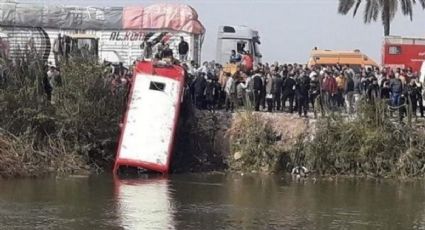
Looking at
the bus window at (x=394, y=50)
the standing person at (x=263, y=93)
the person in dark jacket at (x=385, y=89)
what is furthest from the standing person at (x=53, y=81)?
the bus window at (x=394, y=50)

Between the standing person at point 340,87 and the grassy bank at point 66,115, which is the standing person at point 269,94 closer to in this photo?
the standing person at point 340,87

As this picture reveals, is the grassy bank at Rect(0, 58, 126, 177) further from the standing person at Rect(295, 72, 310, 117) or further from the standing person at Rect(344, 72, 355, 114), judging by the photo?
the standing person at Rect(344, 72, 355, 114)

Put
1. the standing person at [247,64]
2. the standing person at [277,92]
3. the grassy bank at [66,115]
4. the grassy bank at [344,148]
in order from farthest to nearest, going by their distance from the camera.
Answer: the standing person at [247,64] → the standing person at [277,92] → the grassy bank at [344,148] → the grassy bank at [66,115]

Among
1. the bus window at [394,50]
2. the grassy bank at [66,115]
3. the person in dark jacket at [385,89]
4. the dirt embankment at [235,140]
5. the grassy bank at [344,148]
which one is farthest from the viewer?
the bus window at [394,50]

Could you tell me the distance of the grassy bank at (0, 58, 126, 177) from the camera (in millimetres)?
22219

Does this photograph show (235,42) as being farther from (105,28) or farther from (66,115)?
(66,115)

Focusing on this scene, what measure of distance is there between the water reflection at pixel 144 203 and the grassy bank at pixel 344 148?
3.16m

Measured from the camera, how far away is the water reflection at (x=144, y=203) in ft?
47.2

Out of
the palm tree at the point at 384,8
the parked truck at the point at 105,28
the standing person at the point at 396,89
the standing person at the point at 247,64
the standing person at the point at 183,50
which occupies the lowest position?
the standing person at the point at 396,89

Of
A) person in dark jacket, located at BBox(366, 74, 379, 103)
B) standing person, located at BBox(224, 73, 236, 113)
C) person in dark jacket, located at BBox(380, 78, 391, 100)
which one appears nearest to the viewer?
person in dark jacket, located at BBox(366, 74, 379, 103)

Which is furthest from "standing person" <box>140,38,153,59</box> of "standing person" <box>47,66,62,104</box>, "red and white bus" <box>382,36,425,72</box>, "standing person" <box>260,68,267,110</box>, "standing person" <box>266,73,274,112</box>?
"red and white bus" <box>382,36,425,72</box>

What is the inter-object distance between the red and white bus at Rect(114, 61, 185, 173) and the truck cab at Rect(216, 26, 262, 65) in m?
16.3

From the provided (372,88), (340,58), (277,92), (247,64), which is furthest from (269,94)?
(340,58)

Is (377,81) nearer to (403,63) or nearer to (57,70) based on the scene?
(57,70)
